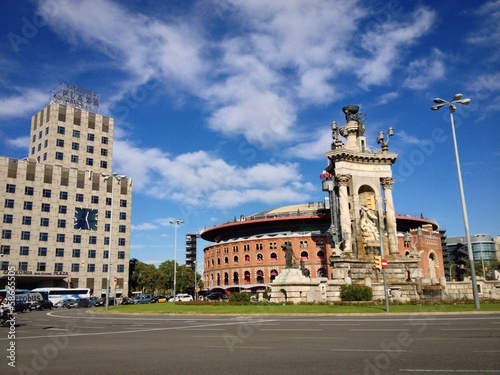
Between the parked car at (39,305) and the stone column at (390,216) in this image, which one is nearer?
the stone column at (390,216)

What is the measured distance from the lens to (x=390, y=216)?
4544 cm

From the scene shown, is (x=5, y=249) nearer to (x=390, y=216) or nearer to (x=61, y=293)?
(x=61, y=293)

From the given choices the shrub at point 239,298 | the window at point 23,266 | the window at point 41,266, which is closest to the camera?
the shrub at point 239,298

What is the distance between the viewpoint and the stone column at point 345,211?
4250cm

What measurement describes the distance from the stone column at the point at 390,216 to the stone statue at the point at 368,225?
1.76 metres

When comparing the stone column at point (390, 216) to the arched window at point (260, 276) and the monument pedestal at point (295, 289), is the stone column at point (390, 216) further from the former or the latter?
the arched window at point (260, 276)

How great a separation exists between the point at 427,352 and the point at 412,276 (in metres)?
35.4

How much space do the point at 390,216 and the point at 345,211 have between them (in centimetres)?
603

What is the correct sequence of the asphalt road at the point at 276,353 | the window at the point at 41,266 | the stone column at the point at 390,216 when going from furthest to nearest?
the window at the point at 41,266 < the stone column at the point at 390,216 < the asphalt road at the point at 276,353

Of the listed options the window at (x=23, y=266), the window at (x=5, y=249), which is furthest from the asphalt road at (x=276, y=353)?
the window at (x=5, y=249)

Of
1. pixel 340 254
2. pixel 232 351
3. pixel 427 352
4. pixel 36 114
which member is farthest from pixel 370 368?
pixel 36 114

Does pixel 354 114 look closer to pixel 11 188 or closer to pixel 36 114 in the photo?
pixel 11 188

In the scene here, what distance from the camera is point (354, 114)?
4984cm

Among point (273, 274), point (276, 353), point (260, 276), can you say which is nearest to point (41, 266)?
point (260, 276)
